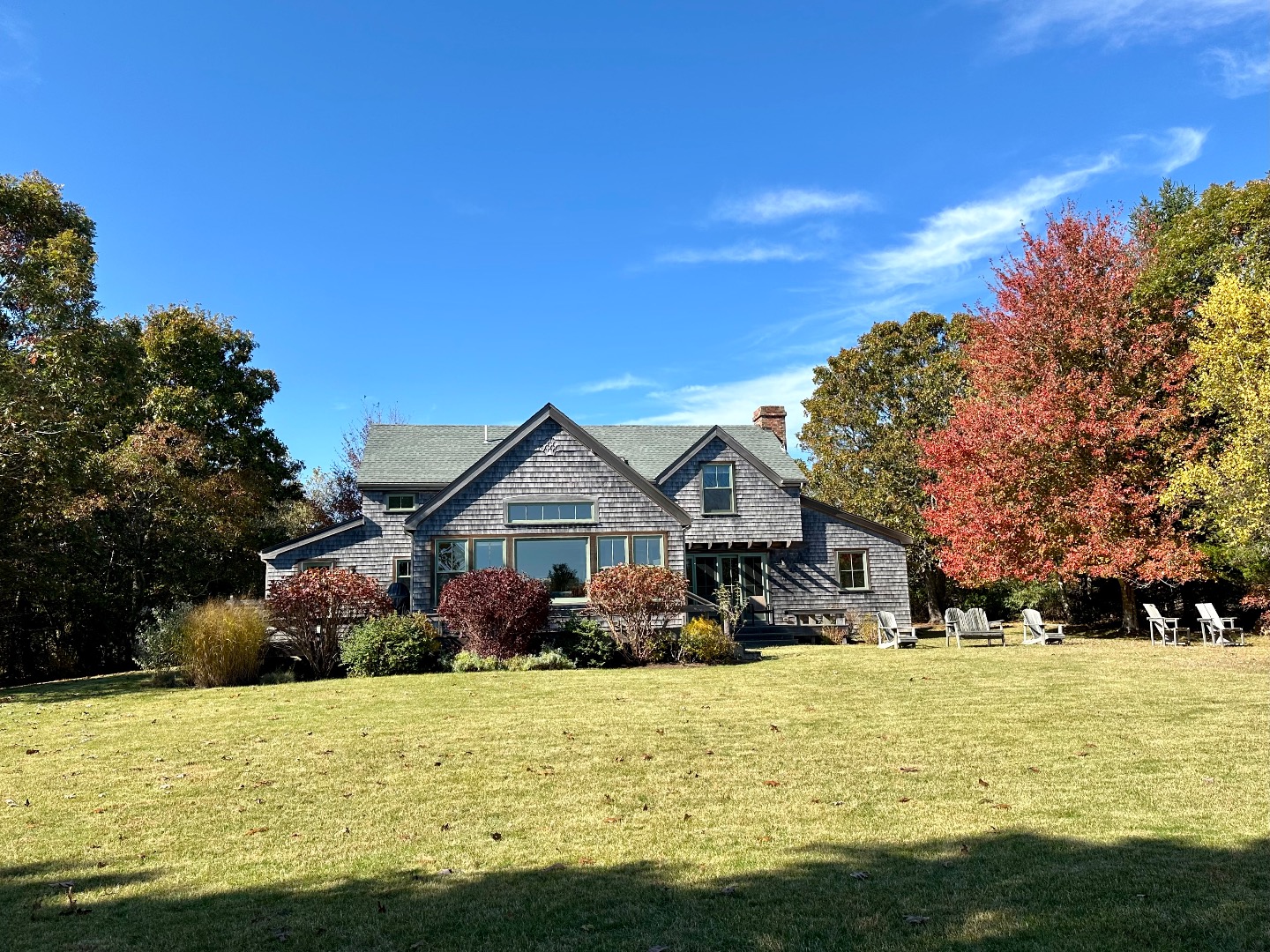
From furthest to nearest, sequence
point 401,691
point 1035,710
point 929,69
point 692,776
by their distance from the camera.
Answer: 1. point 929,69
2. point 401,691
3. point 1035,710
4. point 692,776

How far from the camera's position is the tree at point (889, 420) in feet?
112

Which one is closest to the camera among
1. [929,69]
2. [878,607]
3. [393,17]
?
[393,17]

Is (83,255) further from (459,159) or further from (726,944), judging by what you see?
(726,944)

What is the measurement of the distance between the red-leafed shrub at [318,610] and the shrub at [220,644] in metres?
0.77

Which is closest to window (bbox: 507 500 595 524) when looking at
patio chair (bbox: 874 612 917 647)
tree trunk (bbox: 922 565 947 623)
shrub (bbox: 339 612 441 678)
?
shrub (bbox: 339 612 441 678)

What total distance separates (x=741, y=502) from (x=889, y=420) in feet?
43.0

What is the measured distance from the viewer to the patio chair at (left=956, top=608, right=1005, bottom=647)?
2150 centimetres

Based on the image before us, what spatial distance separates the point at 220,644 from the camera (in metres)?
16.2

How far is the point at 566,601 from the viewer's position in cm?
1997

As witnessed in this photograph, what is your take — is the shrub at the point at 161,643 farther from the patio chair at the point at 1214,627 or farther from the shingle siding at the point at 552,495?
the patio chair at the point at 1214,627

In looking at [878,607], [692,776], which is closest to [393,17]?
[692,776]

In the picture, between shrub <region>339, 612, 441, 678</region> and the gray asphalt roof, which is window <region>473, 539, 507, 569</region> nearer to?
shrub <region>339, 612, 441, 678</region>

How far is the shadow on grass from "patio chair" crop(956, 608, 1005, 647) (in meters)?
17.0

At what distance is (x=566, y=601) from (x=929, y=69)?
14744 mm
